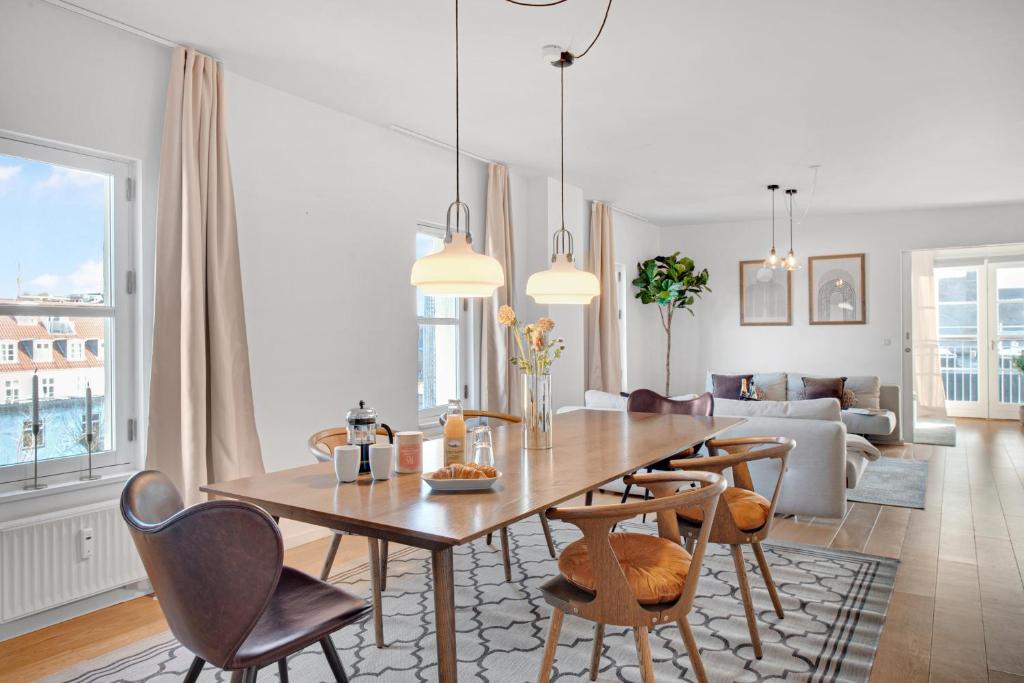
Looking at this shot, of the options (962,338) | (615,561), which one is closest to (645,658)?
(615,561)

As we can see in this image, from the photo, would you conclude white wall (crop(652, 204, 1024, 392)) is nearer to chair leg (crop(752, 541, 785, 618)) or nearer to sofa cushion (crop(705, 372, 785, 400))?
sofa cushion (crop(705, 372, 785, 400))

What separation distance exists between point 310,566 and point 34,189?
218 centimetres

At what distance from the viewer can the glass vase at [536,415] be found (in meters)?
2.74

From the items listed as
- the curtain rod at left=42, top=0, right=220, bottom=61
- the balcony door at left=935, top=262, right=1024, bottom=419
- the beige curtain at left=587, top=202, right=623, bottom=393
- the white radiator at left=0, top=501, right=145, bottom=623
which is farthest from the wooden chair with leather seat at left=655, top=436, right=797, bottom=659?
the balcony door at left=935, top=262, right=1024, bottom=419

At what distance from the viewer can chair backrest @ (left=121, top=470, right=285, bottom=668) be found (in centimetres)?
144

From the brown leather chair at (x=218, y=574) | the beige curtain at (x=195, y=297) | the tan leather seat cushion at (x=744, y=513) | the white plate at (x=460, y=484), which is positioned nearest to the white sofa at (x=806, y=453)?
the tan leather seat cushion at (x=744, y=513)

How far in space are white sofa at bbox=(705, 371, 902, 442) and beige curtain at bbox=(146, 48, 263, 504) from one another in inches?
235

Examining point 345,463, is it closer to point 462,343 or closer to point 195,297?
point 195,297

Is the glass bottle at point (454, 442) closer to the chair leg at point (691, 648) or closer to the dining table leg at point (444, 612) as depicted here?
the dining table leg at point (444, 612)

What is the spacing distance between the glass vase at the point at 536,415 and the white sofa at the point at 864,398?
541cm

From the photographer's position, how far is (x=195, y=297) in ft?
10.5

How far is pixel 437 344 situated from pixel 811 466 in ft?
8.98

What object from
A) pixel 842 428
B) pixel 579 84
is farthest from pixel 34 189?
pixel 842 428

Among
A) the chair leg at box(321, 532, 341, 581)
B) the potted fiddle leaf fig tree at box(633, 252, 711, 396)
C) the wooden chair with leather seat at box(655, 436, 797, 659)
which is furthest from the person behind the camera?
the potted fiddle leaf fig tree at box(633, 252, 711, 396)
